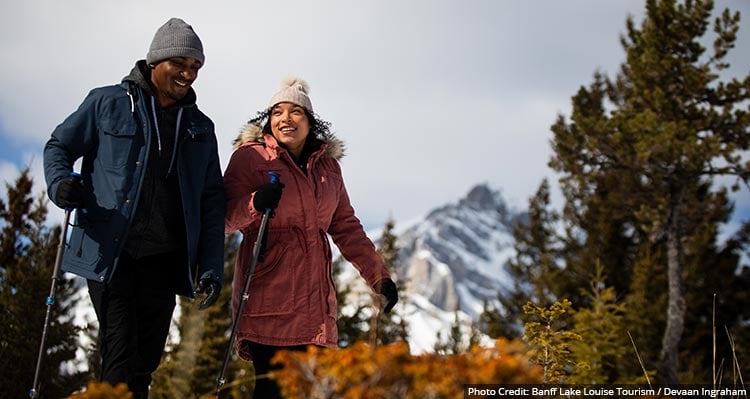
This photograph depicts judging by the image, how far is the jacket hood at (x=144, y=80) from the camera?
3492 mm

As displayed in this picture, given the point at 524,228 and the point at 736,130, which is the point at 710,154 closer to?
the point at 736,130

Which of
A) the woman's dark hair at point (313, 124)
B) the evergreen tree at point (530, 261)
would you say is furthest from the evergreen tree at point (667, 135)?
the woman's dark hair at point (313, 124)

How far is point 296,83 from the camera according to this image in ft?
13.9

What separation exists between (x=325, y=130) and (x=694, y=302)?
2073 centimetres

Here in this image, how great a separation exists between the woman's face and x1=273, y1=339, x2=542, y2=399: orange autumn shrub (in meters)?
2.69

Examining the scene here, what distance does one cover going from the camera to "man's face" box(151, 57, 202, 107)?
11.6 ft

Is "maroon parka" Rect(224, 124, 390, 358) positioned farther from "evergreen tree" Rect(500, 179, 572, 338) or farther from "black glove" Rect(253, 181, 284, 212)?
"evergreen tree" Rect(500, 179, 572, 338)

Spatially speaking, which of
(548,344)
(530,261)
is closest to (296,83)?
(548,344)

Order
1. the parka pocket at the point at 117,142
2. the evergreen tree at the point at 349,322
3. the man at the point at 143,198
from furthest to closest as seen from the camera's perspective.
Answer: the evergreen tree at the point at 349,322
the parka pocket at the point at 117,142
the man at the point at 143,198

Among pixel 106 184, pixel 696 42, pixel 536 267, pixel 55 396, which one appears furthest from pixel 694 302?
pixel 106 184

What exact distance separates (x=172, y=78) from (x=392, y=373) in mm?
2585

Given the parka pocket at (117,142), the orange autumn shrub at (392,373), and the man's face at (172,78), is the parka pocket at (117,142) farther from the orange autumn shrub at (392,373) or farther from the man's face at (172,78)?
the orange autumn shrub at (392,373)

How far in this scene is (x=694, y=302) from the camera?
22156 millimetres

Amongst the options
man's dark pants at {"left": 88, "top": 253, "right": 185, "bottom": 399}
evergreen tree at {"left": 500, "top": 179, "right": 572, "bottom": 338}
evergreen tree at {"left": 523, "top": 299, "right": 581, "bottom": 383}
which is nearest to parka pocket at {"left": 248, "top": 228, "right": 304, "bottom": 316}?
man's dark pants at {"left": 88, "top": 253, "right": 185, "bottom": 399}
